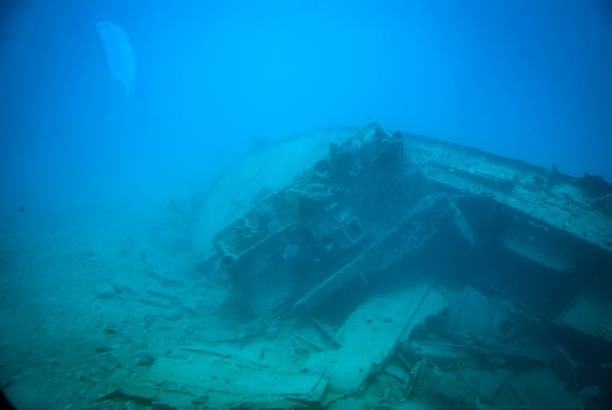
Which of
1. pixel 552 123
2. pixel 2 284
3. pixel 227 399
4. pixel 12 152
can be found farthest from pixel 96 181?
pixel 552 123

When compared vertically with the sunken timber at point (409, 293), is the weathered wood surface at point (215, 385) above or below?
below

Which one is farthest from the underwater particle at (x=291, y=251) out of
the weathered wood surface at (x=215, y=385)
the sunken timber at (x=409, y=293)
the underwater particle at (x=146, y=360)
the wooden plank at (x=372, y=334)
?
the underwater particle at (x=146, y=360)

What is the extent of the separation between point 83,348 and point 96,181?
48.0 m

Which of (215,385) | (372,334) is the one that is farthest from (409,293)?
(215,385)

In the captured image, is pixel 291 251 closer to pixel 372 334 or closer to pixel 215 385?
pixel 372 334

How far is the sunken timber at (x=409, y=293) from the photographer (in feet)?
13.0

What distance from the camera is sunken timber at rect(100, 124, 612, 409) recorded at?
13.0ft

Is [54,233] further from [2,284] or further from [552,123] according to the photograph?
[552,123]

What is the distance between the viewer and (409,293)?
5781mm

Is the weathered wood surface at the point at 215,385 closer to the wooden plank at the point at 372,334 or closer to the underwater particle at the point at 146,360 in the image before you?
the underwater particle at the point at 146,360

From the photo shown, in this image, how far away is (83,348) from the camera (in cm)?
498

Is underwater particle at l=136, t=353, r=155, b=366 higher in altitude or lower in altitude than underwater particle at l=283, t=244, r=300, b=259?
lower

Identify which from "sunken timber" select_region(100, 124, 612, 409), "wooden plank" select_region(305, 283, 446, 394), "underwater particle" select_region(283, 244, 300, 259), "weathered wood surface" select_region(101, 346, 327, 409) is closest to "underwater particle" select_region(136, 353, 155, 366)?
"weathered wood surface" select_region(101, 346, 327, 409)

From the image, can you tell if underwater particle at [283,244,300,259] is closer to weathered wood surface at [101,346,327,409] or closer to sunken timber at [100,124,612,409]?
sunken timber at [100,124,612,409]
